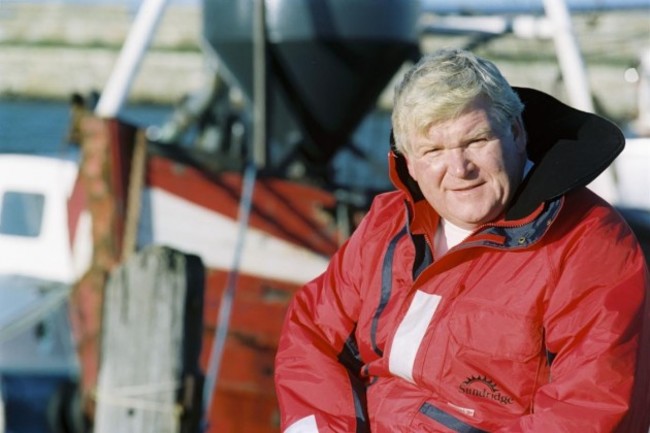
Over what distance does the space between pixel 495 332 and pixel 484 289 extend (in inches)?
3.6

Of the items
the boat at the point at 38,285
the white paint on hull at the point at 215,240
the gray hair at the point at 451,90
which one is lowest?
the boat at the point at 38,285

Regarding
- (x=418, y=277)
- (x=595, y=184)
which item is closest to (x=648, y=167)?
(x=595, y=184)

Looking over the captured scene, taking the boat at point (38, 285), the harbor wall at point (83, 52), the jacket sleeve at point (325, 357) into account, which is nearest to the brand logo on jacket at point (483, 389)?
the jacket sleeve at point (325, 357)

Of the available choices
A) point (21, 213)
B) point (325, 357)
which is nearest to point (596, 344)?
point (325, 357)

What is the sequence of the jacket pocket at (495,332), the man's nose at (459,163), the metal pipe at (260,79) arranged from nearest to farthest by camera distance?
the jacket pocket at (495,332)
the man's nose at (459,163)
the metal pipe at (260,79)

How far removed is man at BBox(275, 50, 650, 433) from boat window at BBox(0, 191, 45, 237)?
651 cm

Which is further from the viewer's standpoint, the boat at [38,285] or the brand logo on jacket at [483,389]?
the boat at [38,285]

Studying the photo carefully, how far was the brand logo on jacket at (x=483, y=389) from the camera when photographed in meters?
2.30

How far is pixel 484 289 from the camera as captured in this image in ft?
7.63

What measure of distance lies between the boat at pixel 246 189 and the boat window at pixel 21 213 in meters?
1.87

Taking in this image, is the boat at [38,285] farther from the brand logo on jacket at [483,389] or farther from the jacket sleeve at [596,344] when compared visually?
the jacket sleeve at [596,344]

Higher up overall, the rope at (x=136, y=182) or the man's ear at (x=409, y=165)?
the man's ear at (x=409, y=165)

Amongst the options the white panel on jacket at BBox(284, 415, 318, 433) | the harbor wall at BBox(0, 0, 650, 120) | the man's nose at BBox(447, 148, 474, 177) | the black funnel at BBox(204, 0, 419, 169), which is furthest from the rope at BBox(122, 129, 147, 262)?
the harbor wall at BBox(0, 0, 650, 120)

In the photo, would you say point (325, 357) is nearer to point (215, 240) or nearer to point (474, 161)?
point (474, 161)
